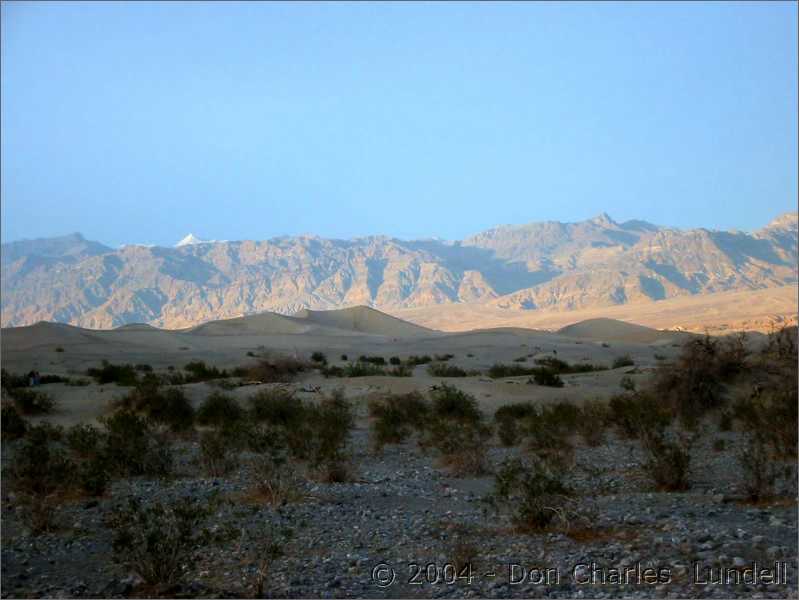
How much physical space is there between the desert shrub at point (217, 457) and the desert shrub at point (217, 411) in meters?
5.28

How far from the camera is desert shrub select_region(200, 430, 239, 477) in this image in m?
12.2

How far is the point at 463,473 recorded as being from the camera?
12383mm

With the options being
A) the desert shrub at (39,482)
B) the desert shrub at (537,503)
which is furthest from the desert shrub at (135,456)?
the desert shrub at (537,503)

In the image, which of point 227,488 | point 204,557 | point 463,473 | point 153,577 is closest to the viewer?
point 153,577

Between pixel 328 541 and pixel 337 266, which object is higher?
pixel 337 266

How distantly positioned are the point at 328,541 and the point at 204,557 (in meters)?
1.32

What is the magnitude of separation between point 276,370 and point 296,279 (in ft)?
288

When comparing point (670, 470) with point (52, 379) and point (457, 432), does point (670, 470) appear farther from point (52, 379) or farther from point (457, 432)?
point (52, 379)

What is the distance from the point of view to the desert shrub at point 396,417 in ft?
53.5

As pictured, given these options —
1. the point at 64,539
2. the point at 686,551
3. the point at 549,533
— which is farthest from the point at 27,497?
the point at 686,551

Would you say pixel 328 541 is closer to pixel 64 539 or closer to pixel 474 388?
pixel 64 539

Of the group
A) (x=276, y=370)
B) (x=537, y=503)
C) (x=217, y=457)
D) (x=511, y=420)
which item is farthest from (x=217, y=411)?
(x=537, y=503)

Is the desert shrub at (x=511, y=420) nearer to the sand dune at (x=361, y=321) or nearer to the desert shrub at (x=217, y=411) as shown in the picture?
the desert shrub at (x=217, y=411)

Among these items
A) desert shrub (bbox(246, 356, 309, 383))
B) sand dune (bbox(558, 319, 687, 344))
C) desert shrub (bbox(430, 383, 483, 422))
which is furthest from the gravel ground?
sand dune (bbox(558, 319, 687, 344))
